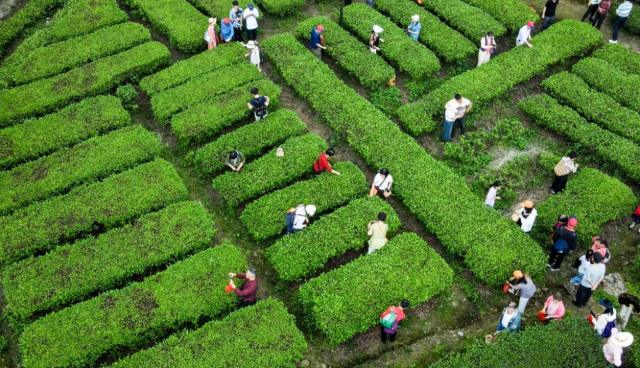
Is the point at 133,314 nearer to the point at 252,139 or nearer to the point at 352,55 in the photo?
the point at 252,139

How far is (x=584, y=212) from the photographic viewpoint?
1912 centimetres

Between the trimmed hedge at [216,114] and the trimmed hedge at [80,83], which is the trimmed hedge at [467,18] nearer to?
the trimmed hedge at [216,114]

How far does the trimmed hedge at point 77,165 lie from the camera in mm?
20016

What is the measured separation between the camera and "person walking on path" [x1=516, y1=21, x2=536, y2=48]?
25039 millimetres

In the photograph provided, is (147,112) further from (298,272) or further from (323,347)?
(323,347)

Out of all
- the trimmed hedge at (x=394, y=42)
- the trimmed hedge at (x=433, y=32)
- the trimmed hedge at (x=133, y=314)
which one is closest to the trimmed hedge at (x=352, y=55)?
the trimmed hedge at (x=394, y=42)

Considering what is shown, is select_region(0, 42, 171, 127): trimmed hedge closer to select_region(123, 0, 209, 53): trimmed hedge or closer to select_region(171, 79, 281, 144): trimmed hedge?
select_region(123, 0, 209, 53): trimmed hedge

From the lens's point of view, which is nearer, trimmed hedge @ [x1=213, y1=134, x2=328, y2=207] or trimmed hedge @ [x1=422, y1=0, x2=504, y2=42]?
trimmed hedge @ [x1=213, y1=134, x2=328, y2=207]

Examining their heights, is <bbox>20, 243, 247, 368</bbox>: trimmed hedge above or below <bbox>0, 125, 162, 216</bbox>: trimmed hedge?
below

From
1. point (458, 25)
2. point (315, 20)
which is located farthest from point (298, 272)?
point (458, 25)

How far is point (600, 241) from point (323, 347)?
31.1 ft

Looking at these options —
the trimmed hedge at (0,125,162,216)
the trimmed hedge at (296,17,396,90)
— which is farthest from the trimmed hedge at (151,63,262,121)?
the trimmed hedge at (296,17,396,90)

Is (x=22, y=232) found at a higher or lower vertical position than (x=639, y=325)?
higher

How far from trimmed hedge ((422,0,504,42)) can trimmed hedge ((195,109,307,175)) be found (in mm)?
10297
